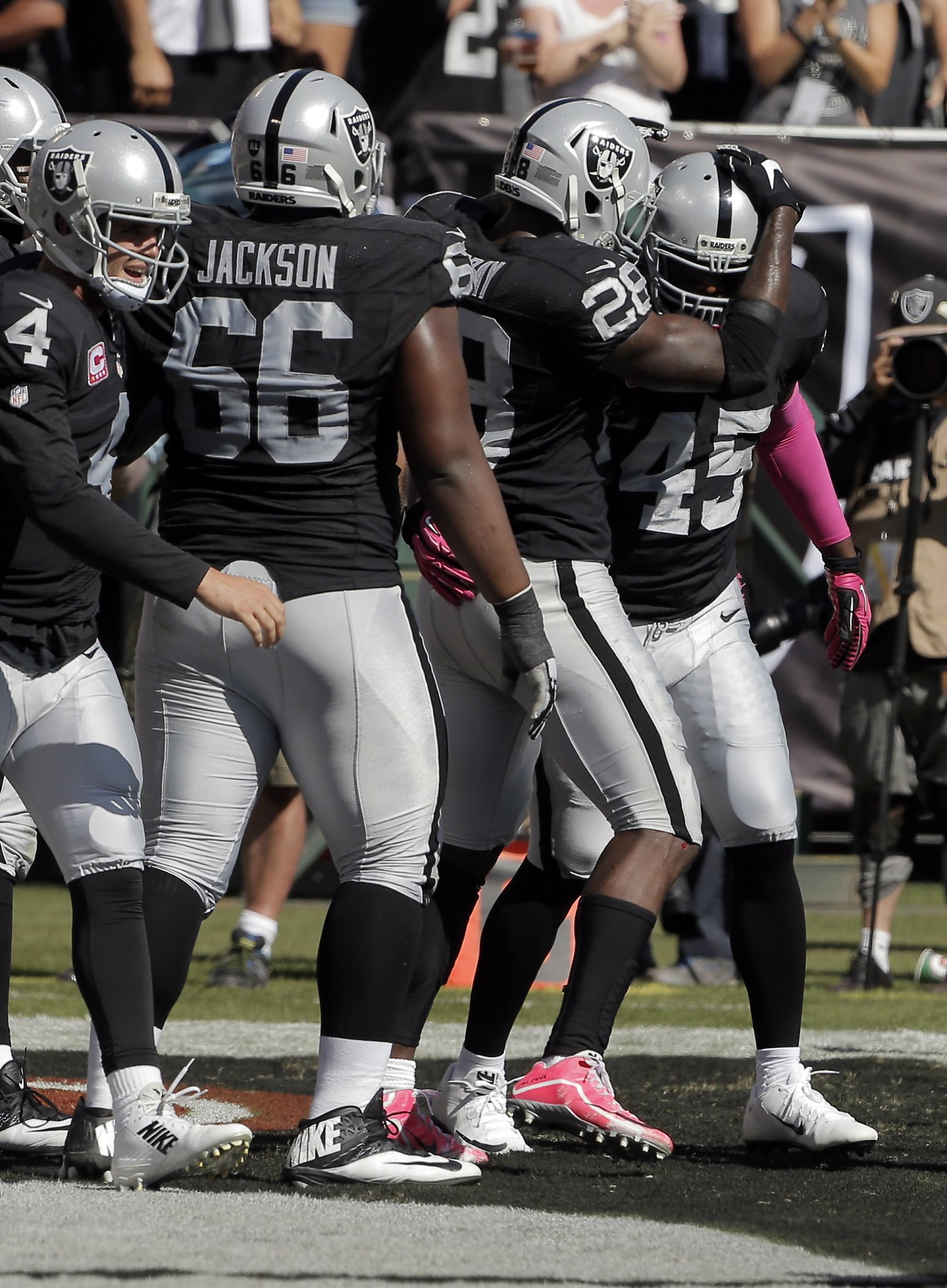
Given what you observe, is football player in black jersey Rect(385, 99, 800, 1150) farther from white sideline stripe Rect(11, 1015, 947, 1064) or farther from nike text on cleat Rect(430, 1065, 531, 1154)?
white sideline stripe Rect(11, 1015, 947, 1064)

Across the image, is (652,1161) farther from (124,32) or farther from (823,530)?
(124,32)

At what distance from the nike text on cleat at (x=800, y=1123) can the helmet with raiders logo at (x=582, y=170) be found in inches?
67.2

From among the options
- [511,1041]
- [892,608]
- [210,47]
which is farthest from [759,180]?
[210,47]

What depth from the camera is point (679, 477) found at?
4188mm

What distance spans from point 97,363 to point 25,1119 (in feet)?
4.97

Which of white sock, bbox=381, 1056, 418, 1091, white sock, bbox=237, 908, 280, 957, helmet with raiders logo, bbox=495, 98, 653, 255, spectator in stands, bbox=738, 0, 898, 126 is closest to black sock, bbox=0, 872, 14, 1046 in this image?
white sock, bbox=381, 1056, 418, 1091

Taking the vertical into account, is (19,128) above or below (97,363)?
above

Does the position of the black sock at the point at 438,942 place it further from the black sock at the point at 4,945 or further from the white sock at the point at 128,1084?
the black sock at the point at 4,945

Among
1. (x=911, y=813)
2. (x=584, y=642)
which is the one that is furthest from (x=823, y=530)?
(x=911, y=813)

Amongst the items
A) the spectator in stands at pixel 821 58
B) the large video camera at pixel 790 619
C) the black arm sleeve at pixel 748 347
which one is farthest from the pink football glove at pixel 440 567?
the spectator in stands at pixel 821 58

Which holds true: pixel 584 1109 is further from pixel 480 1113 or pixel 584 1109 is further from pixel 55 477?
pixel 55 477

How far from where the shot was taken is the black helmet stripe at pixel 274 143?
340 centimetres

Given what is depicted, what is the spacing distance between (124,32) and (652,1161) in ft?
23.2

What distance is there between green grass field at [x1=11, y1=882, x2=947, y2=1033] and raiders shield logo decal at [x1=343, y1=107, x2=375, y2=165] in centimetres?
322
